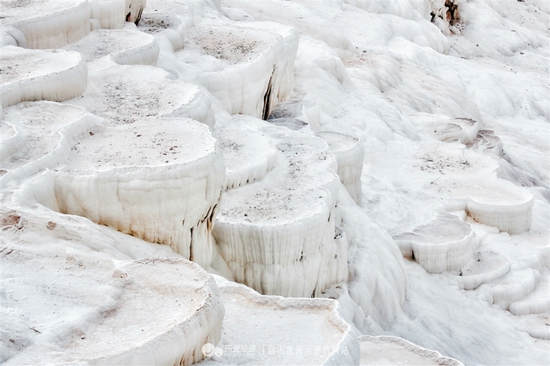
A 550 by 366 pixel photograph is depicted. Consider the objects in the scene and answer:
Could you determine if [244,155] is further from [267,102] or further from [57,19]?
[267,102]

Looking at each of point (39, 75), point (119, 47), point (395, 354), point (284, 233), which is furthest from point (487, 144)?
point (39, 75)

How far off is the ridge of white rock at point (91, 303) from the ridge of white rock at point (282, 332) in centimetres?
22

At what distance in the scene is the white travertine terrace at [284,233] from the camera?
263 inches

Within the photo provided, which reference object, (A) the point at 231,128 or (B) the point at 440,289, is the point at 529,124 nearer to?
(B) the point at 440,289

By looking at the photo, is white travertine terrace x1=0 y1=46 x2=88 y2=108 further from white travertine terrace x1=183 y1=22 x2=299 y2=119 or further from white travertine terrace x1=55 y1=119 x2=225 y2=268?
white travertine terrace x1=183 y1=22 x2=299 y2=119

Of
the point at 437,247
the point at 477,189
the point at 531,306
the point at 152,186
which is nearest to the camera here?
the point at 152,186

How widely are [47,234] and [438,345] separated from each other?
463 centimetres

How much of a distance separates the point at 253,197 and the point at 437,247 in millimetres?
2802

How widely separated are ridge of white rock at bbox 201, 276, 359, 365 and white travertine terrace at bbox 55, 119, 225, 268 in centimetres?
91

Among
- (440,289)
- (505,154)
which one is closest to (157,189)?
(440,289)

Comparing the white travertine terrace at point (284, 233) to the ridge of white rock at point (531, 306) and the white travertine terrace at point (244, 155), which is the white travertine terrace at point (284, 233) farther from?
the ridge of white rock at point (531, 306)

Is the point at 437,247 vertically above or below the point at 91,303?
below

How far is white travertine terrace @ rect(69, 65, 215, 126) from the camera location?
22.8 ft

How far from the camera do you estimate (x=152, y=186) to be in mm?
5426
